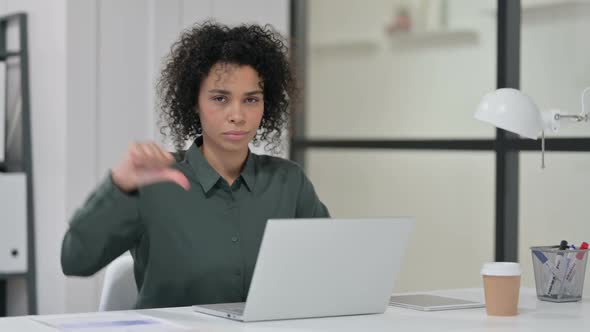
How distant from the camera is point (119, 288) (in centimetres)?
221

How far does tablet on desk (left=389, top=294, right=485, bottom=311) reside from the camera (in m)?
2.00

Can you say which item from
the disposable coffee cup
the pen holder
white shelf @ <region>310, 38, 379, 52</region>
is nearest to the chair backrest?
the disposable coffee cup

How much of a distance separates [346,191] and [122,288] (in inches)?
74.7

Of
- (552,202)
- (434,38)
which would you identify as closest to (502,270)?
(552,202)

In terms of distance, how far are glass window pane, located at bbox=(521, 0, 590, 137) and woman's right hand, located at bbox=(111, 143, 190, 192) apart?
1.58 metres

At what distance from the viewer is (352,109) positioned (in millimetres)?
3979

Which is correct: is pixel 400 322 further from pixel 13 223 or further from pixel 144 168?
pixel 13 223

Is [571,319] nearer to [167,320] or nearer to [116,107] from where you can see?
[167,320]

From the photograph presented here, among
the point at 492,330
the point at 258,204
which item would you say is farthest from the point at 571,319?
the point at 258,204

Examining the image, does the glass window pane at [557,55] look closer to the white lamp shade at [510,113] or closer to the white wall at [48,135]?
the white lamp shade at [510,113]

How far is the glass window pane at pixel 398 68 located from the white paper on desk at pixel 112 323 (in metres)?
1.87

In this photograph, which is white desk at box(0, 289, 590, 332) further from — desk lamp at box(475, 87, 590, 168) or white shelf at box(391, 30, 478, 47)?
white shelf at box(391, 30, 478, 47)

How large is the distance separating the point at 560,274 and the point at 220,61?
0.89m

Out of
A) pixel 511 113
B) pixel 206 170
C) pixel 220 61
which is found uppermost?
pixel 220 61
